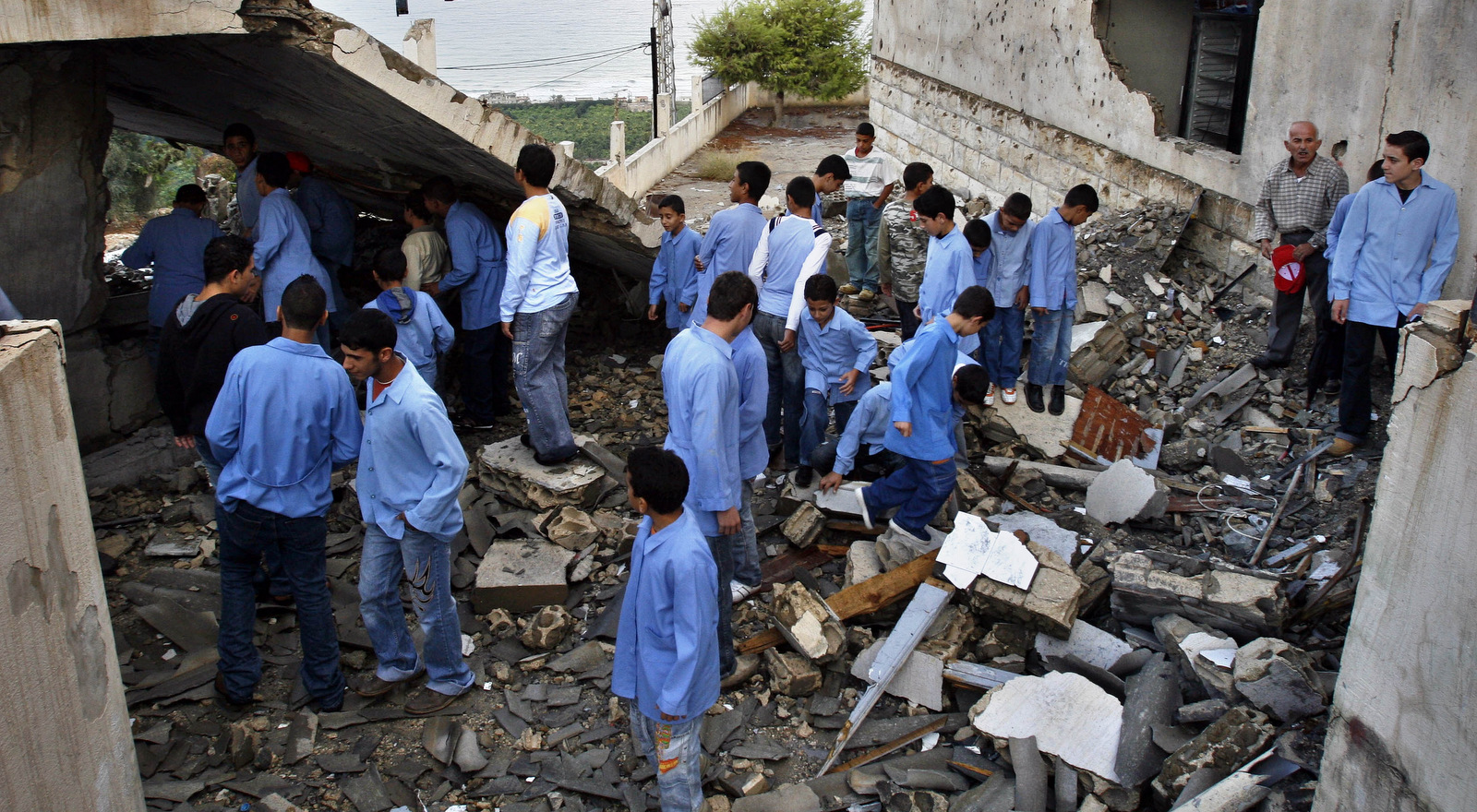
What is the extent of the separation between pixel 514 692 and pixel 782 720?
120 centimetres

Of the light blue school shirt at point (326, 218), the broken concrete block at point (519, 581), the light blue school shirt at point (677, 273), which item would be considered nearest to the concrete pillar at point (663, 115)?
the light blue school shirt at point (677, 273)

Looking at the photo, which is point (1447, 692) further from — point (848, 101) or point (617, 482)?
point (848, 101)

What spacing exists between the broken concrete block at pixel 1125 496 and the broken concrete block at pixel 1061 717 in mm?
1838

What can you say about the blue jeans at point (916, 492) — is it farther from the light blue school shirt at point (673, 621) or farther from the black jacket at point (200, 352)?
the black jacket at point (200, 352)

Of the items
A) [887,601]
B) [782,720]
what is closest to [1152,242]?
[887,601]

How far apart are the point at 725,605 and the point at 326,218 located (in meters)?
4.16

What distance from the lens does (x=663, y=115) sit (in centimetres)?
2402

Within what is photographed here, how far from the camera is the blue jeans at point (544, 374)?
18.4ft

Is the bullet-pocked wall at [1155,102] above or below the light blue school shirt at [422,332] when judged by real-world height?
above

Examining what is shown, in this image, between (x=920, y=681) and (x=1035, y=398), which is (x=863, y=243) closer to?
(x=1035, y=398)

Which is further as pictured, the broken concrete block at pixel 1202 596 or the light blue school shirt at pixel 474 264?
the light blue school shirt at pixel 474 264

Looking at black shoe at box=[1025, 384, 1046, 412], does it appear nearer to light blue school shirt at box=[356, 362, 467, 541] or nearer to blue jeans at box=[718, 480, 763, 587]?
blue jeans at box=[718, 480, 763, 587]

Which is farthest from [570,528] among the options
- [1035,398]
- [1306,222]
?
[1306,222]

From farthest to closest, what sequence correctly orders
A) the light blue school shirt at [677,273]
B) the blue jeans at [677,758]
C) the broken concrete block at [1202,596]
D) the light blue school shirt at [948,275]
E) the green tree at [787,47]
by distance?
1. the green tree at [787,47]
2. the light blue school shirt at [677,273]
3. the light blue school shirt at [948,275]
4. the broken concrete block at [1202,596]
5. the blue jeans at [677,758]
